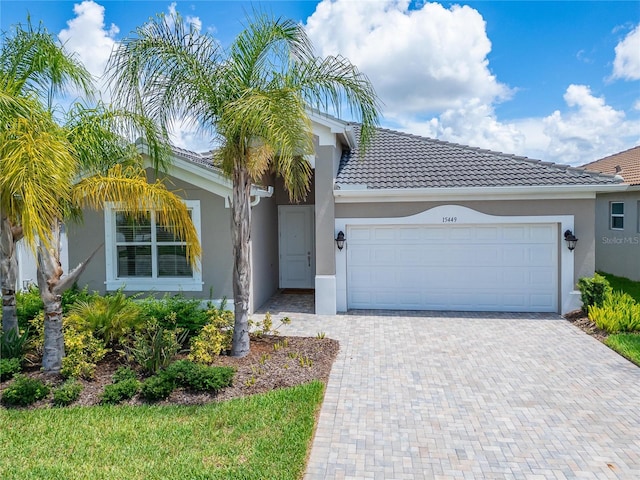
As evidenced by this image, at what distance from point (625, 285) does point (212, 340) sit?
49.7 feet

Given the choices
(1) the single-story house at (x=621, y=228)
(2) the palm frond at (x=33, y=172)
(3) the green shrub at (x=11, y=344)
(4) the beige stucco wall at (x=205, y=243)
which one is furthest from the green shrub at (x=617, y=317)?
(3) the green shrub at (x=11, y=344)

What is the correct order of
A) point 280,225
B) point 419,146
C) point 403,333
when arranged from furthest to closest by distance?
point 280,225 → point 419,146 → point 403,333

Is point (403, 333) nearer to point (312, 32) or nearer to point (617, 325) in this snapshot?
point (617, 325)

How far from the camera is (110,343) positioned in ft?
27.3

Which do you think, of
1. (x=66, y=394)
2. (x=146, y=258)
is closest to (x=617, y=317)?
(x=66, y=394)

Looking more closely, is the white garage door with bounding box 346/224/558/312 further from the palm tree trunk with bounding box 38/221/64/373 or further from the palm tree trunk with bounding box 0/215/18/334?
the palm tree trunk with bounding box 0/215/18/334

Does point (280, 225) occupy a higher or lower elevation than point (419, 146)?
lower

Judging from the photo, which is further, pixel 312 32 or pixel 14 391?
pixel 312 32

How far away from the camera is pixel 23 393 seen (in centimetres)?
597

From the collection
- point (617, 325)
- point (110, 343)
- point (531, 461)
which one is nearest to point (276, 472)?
point (531, 461)

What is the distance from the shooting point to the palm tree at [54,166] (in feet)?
17.4

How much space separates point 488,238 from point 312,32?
7.24 meters

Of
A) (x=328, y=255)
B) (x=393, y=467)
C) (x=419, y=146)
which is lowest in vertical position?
(x=393, y=467)

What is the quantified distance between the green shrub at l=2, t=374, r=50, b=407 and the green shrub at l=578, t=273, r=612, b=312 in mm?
11732
